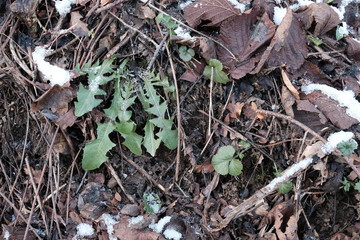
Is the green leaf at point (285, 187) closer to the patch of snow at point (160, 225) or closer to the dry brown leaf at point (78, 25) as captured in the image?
the patch of snow at point (160, 225)

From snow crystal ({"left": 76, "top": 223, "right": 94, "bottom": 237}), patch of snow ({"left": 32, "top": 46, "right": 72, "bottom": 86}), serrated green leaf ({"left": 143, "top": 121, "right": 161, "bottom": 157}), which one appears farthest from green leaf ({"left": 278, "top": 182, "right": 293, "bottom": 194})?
patch of snow ({"left": 32, "top": 46, "right": 72, "bottom": 86})

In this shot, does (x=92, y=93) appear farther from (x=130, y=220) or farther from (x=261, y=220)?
(x=261, y=220)

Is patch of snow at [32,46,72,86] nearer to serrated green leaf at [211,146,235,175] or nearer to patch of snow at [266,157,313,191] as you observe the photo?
serrated green leaf at [211,146,235,175]

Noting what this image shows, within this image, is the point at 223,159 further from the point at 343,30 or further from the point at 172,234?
the point at 343,30

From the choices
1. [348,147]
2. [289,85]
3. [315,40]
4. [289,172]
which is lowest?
[289,172]

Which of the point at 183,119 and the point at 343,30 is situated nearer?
the point at 183,119

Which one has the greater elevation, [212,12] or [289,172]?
[212,12]

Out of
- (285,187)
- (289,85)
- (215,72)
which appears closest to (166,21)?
(215,72)
